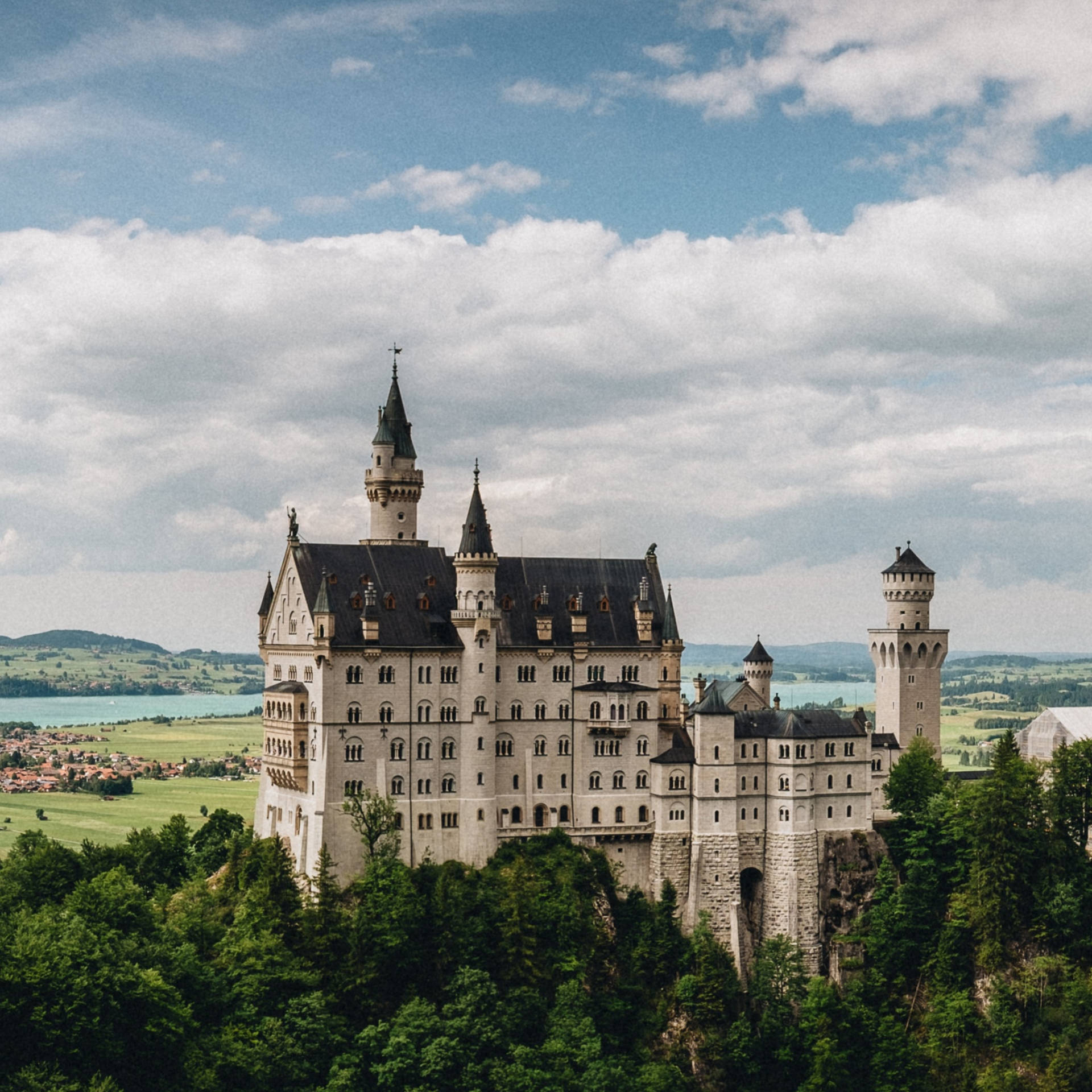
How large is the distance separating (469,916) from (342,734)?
14.5 meters

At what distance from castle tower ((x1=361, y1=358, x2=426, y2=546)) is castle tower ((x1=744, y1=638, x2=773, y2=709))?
27123 mm

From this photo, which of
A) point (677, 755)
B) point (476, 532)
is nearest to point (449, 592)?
point (476, 532)

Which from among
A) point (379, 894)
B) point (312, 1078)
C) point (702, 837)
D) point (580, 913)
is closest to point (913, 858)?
point (702, 837)

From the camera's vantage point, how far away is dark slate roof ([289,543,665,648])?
103m

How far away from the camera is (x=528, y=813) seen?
10681 centimetres

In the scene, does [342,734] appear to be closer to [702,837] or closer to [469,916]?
[469,916]

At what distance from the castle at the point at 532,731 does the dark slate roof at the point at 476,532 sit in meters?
0.16

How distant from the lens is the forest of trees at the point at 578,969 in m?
88.9

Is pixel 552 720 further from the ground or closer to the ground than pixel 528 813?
further from the ground

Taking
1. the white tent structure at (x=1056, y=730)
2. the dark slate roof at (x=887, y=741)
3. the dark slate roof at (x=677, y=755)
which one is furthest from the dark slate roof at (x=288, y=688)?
the white tent structure at (x=1056, y=730)

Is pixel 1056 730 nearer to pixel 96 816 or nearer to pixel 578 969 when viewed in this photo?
pixel 578 969

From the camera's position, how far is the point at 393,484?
11475 cm

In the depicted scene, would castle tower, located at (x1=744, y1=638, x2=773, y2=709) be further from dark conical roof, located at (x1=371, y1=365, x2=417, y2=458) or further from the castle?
dark conical roof, located at (x1=371, y1=365, x2=417, y2=458)

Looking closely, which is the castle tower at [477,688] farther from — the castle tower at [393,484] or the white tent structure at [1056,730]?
the white tent structure at [1056,730]
